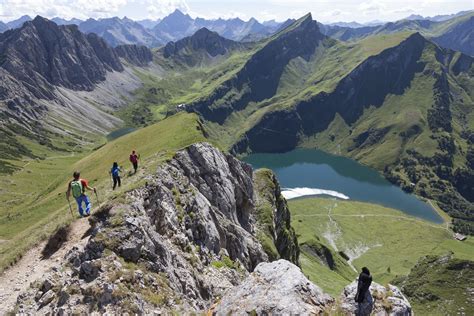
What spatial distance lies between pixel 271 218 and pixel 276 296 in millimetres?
54294

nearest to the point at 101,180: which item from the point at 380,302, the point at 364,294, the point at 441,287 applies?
the point at 364,294

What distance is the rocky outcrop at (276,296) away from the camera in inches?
1149

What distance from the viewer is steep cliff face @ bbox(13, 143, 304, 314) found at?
1142 inches

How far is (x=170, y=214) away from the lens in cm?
4497

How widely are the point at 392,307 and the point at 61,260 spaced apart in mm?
26292

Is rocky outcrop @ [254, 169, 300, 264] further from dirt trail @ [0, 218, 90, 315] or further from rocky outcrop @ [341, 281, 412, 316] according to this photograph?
dirt trail @ [0, 218, 90, 315]

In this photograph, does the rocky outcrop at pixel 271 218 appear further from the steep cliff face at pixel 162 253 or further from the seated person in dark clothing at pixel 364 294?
the seated person in dark clothing at pixel 364 294

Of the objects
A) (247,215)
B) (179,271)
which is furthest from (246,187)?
(179,271)

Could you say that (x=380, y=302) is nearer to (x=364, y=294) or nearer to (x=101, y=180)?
(x=364, y=294)

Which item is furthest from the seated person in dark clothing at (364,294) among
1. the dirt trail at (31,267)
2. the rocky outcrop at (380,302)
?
the dirt trail at (31,267)

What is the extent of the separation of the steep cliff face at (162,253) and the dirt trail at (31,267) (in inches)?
56.9

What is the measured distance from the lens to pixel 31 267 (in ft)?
113

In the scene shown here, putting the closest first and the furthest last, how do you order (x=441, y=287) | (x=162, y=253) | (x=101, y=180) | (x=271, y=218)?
(x=162, y=253) < (x=101, y=180) < (x=271, y=218) < (x=441, y=287)

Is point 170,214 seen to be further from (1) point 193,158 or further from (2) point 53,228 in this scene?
(1) point 193,158
